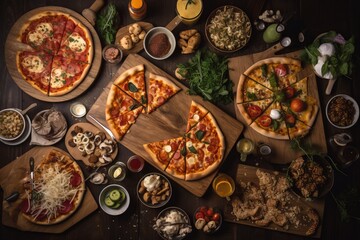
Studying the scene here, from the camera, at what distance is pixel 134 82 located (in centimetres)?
561

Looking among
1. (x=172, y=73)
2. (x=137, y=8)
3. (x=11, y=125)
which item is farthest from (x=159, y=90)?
(x=11, y=125)

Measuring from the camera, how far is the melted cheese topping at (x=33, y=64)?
5.65 m

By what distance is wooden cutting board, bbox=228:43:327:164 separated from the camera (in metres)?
5.48

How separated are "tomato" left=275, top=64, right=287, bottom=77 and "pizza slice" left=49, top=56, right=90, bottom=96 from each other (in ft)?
9.80

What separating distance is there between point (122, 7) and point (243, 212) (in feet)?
12.4

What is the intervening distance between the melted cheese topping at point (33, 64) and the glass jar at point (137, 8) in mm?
1671

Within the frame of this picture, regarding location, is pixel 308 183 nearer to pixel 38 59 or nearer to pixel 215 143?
pixel 215 143

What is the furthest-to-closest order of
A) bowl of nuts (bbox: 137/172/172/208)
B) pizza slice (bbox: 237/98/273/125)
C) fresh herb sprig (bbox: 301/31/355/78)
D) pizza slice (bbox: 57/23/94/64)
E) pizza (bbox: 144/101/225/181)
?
1. pizza slice (bbox: 57/23/94/64)
2. pizza slice (bbox: 237/98/273/125)
3. pizza (bbox: 144/101/225/181)
4. bowl of nuts (bbox: 137/172/172/208)
5. fresh herb sprig (bbox: 301/31/355/78)

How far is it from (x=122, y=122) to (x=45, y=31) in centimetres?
196

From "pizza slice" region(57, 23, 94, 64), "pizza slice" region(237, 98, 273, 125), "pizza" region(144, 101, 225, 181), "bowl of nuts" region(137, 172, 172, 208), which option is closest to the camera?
"bowl of nuts" region(137, 172, 172, 208)

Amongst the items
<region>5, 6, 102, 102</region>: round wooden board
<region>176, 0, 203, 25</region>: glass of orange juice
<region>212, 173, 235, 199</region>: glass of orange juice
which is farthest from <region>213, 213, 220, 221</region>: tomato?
<region>176, 0, 203, 25</region>: glass of orange juice

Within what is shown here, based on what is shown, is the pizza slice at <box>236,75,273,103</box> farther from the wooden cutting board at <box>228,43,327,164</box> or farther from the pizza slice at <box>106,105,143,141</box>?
the pizza slice at <box>106,105,143,141</box>

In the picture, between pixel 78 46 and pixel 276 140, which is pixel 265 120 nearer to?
pixel 276 140

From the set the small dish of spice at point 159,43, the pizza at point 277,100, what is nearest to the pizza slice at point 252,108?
the pizza at point 277,100
